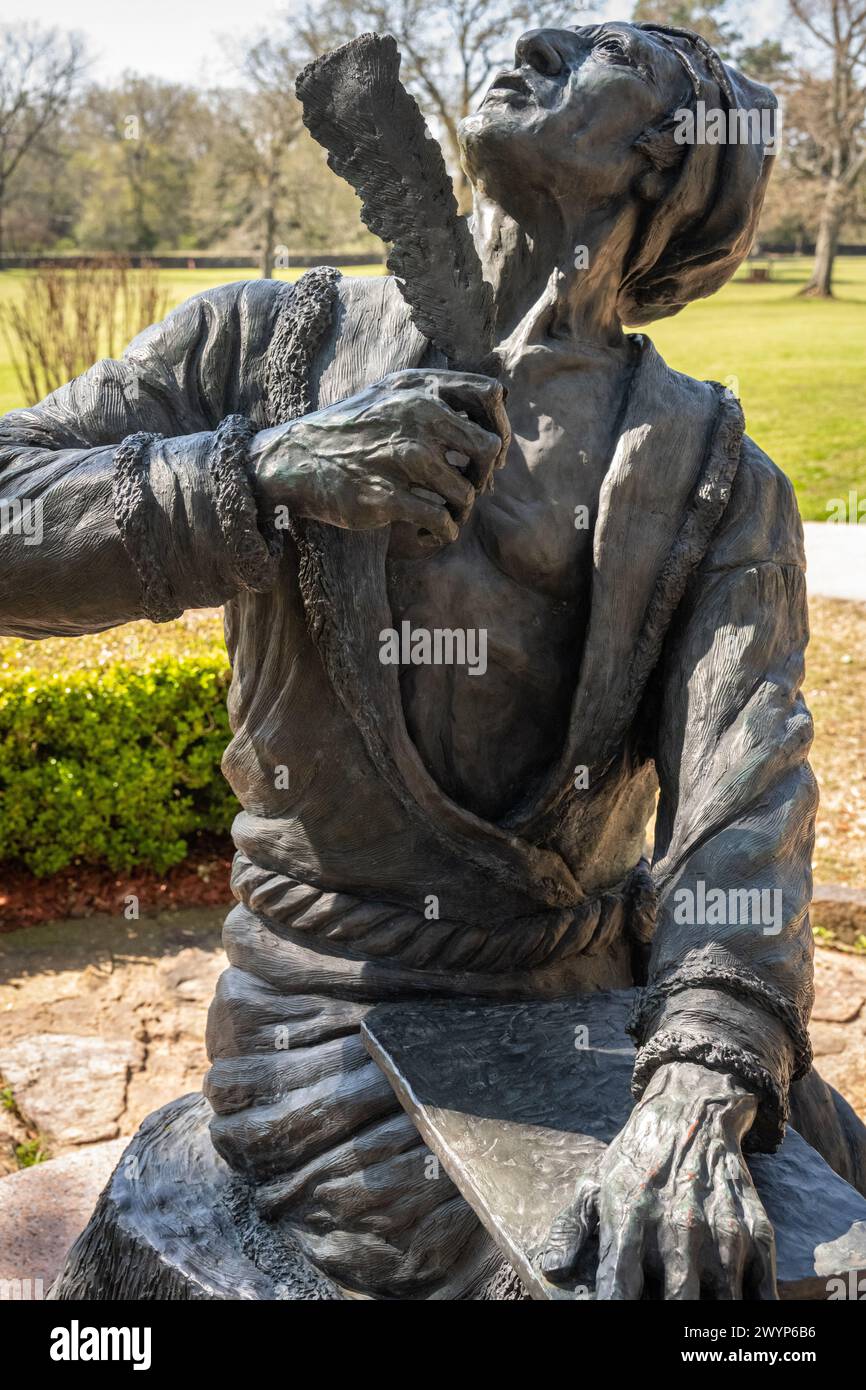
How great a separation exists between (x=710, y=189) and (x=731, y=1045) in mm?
1147

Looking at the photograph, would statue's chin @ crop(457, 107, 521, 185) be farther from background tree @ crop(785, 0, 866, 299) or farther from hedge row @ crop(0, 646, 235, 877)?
background tree @ crop(785, 0, 866, 299)

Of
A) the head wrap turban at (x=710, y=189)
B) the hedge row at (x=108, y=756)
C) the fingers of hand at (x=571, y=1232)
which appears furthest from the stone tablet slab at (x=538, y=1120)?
the hedge row at (x=108, y=756)

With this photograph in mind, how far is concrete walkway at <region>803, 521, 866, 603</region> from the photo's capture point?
32.7 ft

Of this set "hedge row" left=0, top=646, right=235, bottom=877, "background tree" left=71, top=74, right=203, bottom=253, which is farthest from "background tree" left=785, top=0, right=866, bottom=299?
"hedge row" left=0, top=646, right=235, bottom=877

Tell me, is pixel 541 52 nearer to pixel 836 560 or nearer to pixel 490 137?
pixel 490 137

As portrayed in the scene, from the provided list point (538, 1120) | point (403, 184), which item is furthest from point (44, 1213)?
point (403, 184)

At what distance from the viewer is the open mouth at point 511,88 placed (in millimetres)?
1782

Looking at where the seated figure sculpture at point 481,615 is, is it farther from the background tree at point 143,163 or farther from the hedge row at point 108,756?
the background tree at point 143,163

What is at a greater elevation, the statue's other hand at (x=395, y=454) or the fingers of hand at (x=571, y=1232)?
the statue's other hand at (x=395, y=454)

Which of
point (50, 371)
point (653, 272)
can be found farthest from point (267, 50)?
point (653, 272)

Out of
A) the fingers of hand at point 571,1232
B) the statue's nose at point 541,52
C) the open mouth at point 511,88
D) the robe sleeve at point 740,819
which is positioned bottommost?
the fingers of hand at point 571,1232

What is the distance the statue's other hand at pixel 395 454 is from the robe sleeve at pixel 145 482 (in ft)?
0.22

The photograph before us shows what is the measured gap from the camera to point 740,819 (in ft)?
5.78

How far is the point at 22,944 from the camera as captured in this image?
5438 mm
